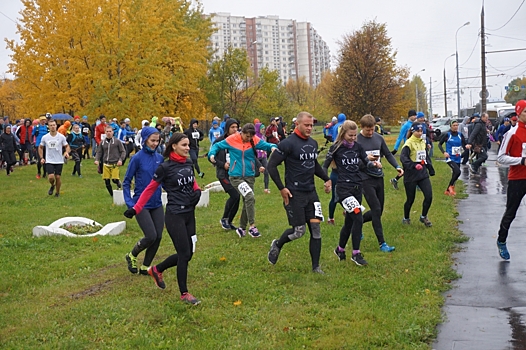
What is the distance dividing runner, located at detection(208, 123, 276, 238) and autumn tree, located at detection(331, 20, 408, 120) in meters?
30.1

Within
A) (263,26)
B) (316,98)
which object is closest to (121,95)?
(316,98)

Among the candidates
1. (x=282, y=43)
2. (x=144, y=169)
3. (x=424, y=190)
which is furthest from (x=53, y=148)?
(x=282, y=43)

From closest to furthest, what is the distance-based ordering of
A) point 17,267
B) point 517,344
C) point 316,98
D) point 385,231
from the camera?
point 517,344 < point 17,267 < point 385,231 < point 316,98

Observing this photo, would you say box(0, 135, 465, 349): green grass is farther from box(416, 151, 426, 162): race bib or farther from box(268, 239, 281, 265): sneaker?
box(416, 151, 426, 162): race bib

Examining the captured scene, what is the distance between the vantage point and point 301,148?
7.85 metres

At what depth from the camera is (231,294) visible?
7.17 m

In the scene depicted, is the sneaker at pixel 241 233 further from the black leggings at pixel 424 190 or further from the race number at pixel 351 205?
the black leggings at pixel 424 190

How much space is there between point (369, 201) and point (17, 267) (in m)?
5.14

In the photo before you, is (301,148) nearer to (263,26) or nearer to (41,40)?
(41,40)

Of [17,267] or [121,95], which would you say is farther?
[121,95]

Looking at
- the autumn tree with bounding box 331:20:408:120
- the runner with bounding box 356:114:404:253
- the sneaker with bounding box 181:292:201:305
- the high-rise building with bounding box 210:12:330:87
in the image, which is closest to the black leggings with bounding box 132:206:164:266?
the sneaker with bounding box 181:292:201:305

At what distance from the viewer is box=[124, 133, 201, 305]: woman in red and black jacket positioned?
22.3 ft

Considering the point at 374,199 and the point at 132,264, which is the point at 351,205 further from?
the point at 132,264

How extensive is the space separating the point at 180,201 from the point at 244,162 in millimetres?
3782
